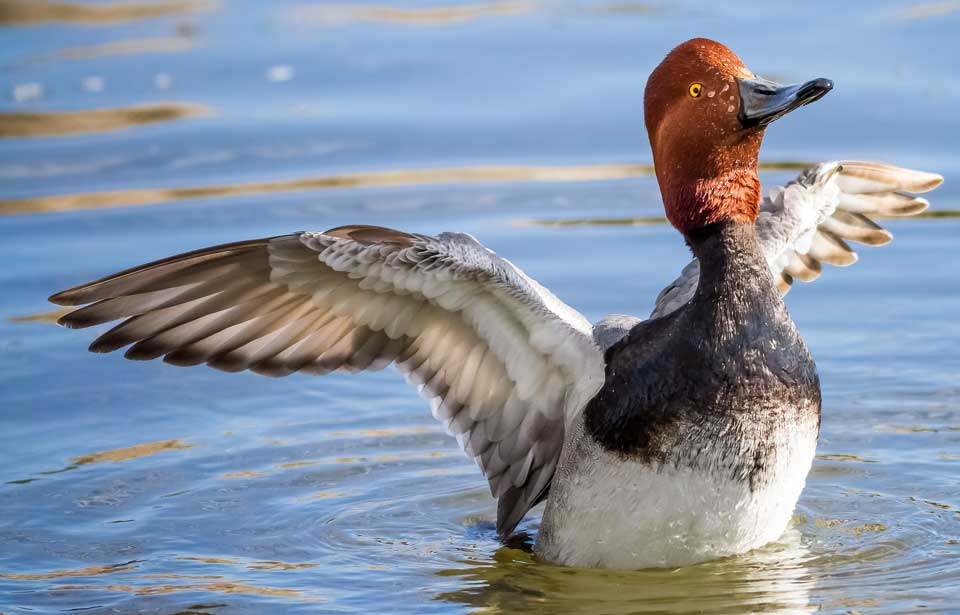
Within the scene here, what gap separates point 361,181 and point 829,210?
460cm

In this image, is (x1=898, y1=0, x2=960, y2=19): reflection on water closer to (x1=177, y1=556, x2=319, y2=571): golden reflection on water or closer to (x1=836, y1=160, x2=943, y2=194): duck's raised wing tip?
(x1=836, y1=160, x2=943, y2=194): duck's raised wing tip

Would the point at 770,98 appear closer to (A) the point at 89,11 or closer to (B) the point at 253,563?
(B) the point at 253,563

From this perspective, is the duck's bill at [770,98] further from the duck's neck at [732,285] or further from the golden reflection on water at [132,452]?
the golden reflection on water at [132,452]

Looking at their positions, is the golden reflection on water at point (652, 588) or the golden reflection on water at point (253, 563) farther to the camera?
the golden reflection on water at point (253, 563)

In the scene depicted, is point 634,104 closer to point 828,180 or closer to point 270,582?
point 828,180

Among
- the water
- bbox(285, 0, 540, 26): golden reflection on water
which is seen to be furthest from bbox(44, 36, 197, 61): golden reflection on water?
bbox(285, 0, 540, 26): golden reflection on water

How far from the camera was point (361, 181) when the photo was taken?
11391mm

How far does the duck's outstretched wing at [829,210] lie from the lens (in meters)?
7.14

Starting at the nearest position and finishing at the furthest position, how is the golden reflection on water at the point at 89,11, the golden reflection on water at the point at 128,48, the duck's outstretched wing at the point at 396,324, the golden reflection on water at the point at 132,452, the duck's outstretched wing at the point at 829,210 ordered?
1. the duck's outstretched wing at the point at 396,324
2. the duck's outstretched wing at the point at 829,210
3. the golden reflection on water at the point at 132,452
4. the golden reflection on water at the point at 128,48
5. the golden reflection on water at the point at 89,11

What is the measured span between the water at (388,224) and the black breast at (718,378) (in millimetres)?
601

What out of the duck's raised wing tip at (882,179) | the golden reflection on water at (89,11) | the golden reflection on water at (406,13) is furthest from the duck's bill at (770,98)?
the golden reflection on water at (89,11)

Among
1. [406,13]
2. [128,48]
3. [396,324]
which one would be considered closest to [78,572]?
[396,324]

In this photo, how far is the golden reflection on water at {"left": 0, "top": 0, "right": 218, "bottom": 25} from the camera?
14.4 metres

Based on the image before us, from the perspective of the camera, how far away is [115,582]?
20.7ft
